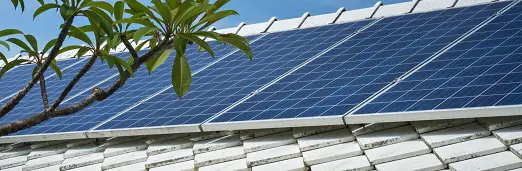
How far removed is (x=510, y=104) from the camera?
9.66 metres

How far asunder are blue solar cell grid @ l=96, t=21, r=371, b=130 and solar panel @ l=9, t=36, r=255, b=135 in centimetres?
41

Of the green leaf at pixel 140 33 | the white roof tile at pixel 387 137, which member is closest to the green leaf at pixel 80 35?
the green leaf at pixel 140 33

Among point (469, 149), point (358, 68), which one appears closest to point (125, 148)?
point (358, 68)

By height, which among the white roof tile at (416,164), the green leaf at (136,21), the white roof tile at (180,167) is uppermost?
the white roof tile at (180,167)

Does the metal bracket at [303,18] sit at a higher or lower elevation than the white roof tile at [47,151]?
higher

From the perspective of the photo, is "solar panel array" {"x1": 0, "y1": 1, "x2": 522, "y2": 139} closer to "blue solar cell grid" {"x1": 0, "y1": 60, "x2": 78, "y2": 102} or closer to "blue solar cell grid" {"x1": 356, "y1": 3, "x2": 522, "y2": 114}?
"blue solar cell grid" {"x1": 356, "y1": 3, "x2": 522, "y2": 114}

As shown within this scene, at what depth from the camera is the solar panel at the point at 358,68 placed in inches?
447

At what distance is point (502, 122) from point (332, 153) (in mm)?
1782

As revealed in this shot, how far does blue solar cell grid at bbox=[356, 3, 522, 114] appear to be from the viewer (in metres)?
10.2

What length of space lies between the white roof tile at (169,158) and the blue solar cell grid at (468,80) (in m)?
2.21

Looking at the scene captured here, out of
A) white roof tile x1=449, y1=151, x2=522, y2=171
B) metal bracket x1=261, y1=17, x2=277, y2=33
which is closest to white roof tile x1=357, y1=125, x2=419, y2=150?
white roof tile x1=449, y1=151, x2=522, y2=171

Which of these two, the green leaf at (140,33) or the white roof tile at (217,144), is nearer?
Answer: the green leaf at (140,33)

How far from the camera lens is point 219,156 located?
432 inches

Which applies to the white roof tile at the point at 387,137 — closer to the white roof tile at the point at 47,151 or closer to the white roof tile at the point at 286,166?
the white roof tile at the point at 286,166
